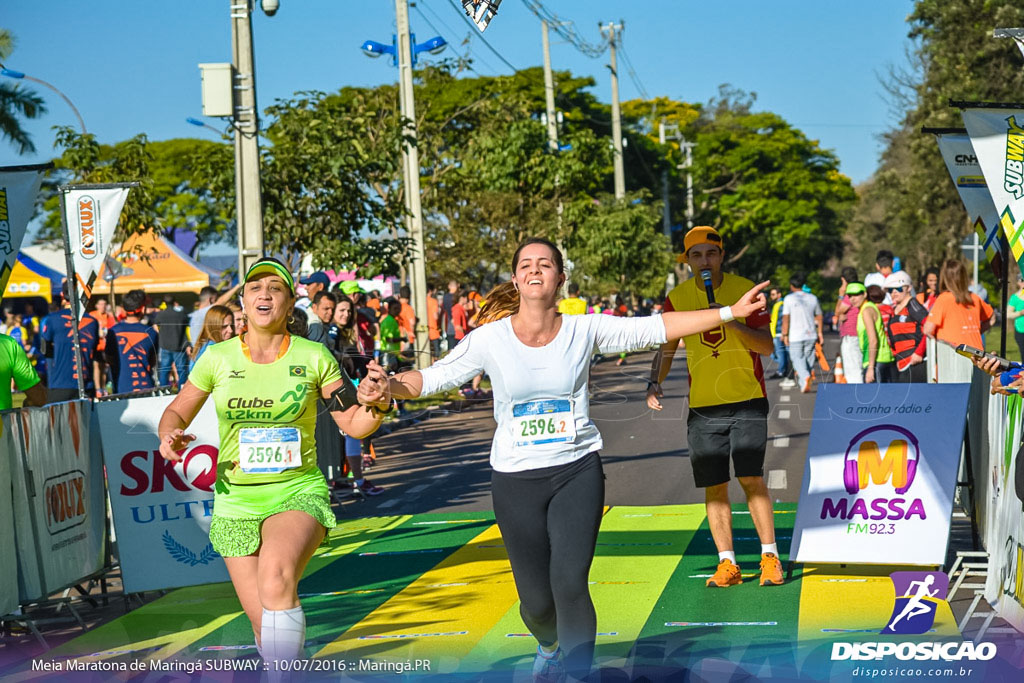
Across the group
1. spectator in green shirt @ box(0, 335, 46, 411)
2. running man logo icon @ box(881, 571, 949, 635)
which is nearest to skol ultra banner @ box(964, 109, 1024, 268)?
running man logo icon @ box(881, 571, 949, 635)

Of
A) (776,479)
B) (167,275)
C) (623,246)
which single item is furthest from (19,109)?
(776,479)

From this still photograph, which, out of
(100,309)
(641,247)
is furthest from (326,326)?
(641,247)

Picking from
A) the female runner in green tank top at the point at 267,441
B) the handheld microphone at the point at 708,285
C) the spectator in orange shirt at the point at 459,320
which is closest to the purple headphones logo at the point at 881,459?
the handheld microphone at the point at 708,285

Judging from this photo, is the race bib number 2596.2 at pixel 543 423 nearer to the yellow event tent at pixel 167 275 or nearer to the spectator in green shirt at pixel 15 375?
the spectator in green shirt at pixel 15 375

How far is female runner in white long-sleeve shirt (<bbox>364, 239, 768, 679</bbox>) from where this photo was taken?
4840 mm

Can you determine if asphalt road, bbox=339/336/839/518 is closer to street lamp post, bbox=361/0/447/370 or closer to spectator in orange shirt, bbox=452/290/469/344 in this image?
street lamp post, bbox=361/0/447/370

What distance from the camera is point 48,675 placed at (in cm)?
606

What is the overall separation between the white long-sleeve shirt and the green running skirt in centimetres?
63

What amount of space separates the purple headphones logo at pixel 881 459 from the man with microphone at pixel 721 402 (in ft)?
2.03

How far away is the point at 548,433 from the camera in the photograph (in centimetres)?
488

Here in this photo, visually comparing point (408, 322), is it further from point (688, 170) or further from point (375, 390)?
point (375, 390)

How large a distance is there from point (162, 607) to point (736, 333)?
12.4ft

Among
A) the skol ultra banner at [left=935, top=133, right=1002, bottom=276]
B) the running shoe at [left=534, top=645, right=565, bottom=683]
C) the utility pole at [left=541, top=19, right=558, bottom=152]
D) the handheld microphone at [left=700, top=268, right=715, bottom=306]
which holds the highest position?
the utility pole at [left=541, top=19, right=558, bottom=152]

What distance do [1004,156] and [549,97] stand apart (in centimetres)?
2408
